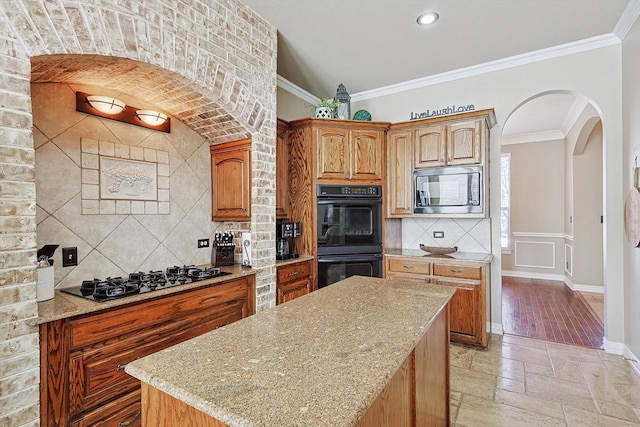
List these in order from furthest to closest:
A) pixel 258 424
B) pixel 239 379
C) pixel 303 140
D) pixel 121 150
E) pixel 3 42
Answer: pixel 303 140, pixel 121 150, pixel 3 42, pixel 239 379, pixel 258 424

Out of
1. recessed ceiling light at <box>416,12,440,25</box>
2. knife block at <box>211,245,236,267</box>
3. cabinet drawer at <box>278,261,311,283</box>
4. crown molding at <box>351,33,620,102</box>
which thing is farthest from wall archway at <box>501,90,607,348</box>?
knife block at <box>211,245,236,267</box>

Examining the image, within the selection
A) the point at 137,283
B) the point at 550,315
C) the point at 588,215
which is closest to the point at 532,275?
the point at 588,215

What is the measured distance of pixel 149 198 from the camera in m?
2.60

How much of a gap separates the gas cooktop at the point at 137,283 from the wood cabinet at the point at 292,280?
2.00ft

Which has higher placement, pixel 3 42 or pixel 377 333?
pixel 3 42

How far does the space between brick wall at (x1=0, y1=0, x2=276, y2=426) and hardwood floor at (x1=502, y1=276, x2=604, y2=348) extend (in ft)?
9.94

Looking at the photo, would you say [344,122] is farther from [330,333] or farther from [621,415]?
[621,415]

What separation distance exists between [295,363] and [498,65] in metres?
3.87

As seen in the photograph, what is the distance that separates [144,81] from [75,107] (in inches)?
18.7

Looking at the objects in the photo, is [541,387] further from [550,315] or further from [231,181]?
[231,181]

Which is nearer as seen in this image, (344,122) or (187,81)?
(187,81)

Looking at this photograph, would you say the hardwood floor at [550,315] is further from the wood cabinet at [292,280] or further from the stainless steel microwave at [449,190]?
the wood cabinet at [292,280]

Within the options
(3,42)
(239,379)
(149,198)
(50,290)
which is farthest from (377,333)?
(149,198)

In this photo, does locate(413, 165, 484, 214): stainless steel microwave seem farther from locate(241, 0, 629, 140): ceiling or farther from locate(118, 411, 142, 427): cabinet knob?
locate(118, 411, 142, 427): cabinet knob
